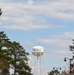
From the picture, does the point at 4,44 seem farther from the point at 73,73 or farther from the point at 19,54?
the point at 73,73

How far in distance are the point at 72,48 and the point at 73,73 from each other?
609cm

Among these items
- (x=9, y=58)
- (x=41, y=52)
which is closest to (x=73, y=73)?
(x=9, y=58)

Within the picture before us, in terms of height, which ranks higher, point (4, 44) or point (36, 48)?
point (36, 48)

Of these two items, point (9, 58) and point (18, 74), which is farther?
point (18, 74)

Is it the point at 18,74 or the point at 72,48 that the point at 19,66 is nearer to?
the point at 18,74

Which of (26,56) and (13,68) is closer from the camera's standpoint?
(13,68)

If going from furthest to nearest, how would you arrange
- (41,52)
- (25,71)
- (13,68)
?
(41,52), (25,71), (13,68)

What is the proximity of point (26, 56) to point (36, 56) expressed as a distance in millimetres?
41547

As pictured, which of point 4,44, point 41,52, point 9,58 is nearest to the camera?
point 4,44

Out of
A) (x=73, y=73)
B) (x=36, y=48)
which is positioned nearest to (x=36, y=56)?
(x=36, y=48)

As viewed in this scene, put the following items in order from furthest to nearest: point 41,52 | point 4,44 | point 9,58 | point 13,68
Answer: point 41,52 → point 13,68 → point 9,58 → point 4,44

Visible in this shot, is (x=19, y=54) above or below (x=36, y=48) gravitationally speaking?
below

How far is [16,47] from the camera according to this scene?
96.8 m

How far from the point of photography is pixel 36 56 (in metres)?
141
